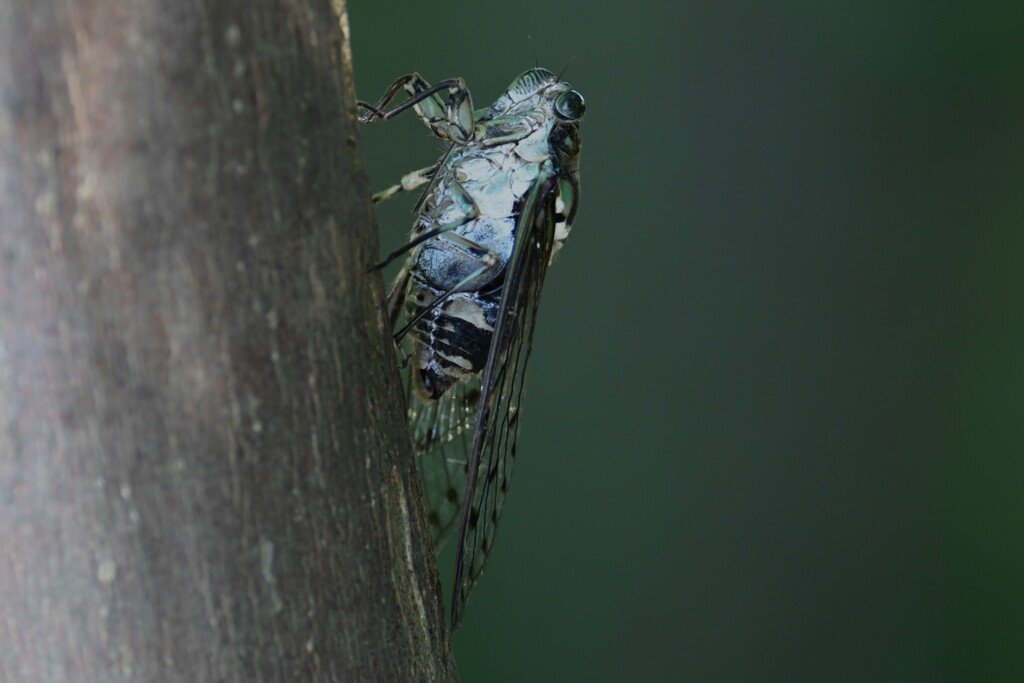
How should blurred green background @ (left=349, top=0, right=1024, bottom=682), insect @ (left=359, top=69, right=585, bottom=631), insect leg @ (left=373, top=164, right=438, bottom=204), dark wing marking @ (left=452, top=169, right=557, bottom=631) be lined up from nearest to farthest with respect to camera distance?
dark wing marking @ (left=452, top=169, right=557, bottom=631), insect @ (left=359, top=69, right=585, bottom=631), insect leg @ (left=373, top=164, right=438, bottom=204), blurred green background @ (left=349, top=0, right=1024, bottom=682)

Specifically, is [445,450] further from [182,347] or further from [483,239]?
[182,347]

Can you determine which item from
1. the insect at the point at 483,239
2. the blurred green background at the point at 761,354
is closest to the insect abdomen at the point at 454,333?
the insect at the point at 483,239

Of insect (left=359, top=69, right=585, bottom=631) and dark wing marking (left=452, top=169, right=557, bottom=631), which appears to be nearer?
dark wing marking (left=452, top=169, right=557, bottom=631)

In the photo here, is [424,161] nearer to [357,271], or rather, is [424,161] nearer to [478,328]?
[478,328]

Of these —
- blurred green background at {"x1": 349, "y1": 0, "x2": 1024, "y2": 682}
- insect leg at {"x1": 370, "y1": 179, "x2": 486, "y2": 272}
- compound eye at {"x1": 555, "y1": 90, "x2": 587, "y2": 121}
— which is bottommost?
blurred green background at {"x1": 349, "y1": 0, "x2": 1024, "y2": 682}

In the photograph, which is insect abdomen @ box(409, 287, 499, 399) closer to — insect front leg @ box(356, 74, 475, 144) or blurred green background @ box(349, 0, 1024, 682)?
insect front leg @ box(356, 74, 475, 144)

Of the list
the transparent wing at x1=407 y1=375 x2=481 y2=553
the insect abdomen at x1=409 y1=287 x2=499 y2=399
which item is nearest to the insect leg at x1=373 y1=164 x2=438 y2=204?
the insect abdomen at x1=409 y1=287 x2=499 y2=399

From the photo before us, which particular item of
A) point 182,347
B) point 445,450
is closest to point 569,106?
point 445,450

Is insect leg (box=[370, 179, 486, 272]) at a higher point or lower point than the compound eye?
lower
